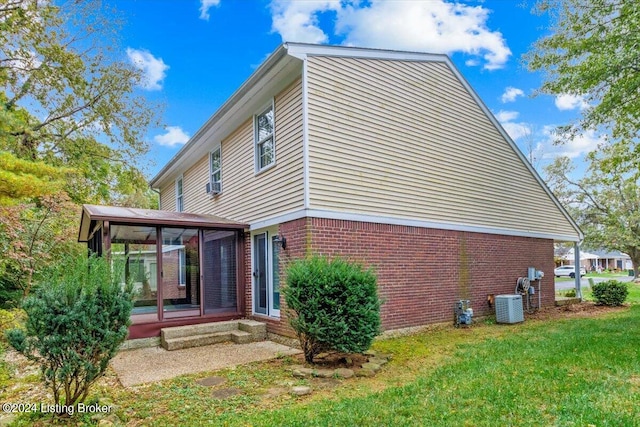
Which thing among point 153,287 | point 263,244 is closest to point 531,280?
point 263,244

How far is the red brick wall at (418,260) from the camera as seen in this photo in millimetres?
7590

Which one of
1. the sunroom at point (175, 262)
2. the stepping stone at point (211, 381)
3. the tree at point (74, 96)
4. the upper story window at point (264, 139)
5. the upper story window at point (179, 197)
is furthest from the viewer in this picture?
the upper story window at point (179, 197)

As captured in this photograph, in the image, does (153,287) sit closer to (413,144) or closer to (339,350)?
(339,350)

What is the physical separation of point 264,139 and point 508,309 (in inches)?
287

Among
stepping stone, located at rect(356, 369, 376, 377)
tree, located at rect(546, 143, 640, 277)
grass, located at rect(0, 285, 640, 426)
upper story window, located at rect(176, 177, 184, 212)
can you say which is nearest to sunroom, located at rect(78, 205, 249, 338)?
grass, located at rect(0, 285, 640, 426)

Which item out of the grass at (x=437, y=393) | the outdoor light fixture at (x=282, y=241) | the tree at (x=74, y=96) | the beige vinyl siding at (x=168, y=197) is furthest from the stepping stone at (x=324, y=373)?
the beige vinyl siding at (x=168, y=197)

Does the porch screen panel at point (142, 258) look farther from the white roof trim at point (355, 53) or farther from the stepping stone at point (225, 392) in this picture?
the white roof trim at point (355, 53)

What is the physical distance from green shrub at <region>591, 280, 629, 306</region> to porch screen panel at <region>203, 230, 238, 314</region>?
12470mm

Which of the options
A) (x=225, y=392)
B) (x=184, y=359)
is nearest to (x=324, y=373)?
(x=225, y=392)

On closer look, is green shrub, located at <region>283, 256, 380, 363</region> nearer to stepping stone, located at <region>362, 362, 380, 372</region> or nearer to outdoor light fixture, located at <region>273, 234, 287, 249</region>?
stepping stone, located at <region>362, 362, 380, 372</region>

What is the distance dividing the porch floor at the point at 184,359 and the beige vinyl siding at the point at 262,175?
8.76 ft

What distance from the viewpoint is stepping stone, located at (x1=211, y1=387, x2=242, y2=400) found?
15.5 ft

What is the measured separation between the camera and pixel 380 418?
3.86 meters

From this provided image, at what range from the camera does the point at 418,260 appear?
8.95 metres
